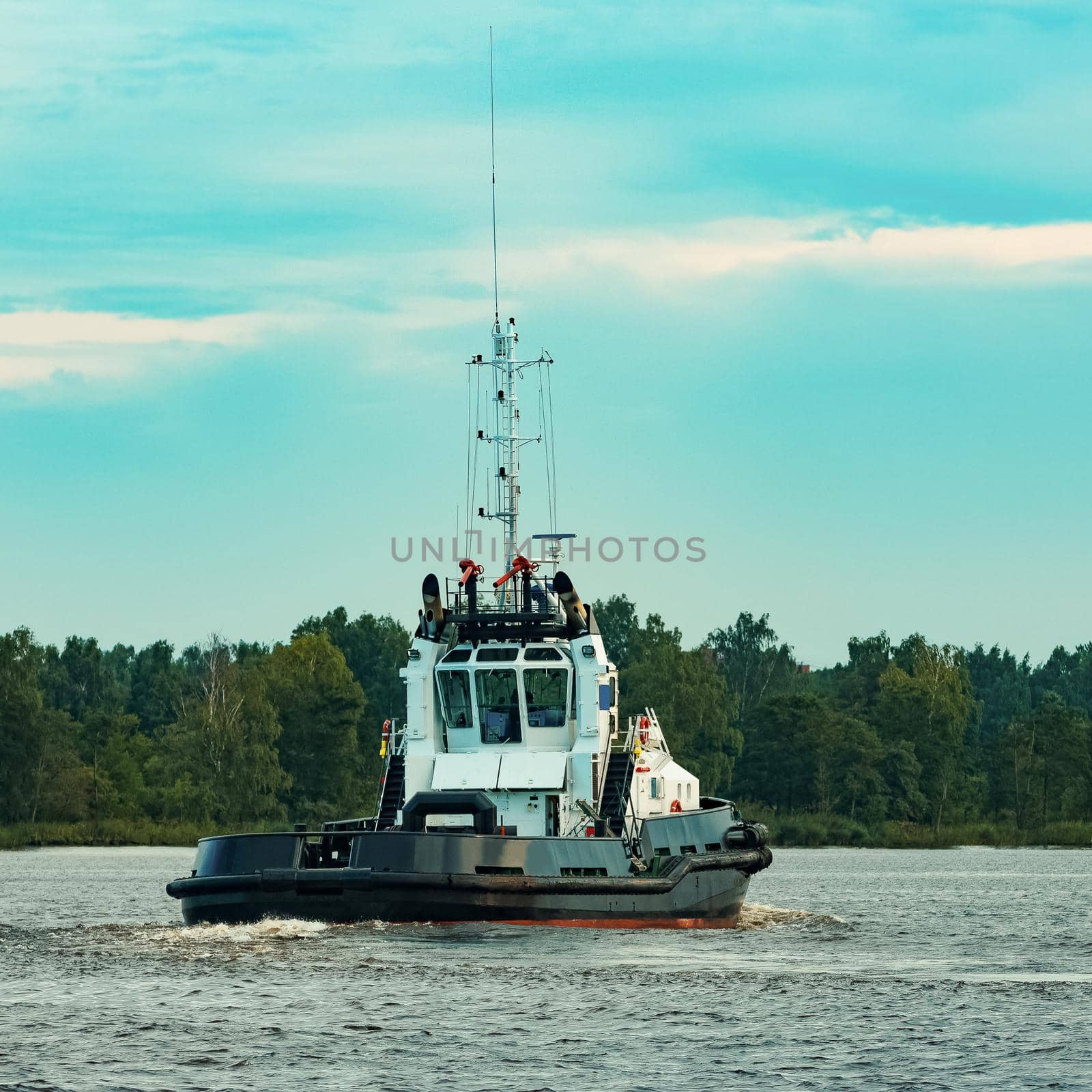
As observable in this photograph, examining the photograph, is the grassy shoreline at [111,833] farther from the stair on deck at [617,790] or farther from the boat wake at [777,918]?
the stair on deck at [617,790]

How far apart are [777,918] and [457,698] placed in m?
9.85

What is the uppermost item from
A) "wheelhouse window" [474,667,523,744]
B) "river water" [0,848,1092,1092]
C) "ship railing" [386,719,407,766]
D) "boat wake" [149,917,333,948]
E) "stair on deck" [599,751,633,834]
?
"wheelhouse window" [474,667,523,744]

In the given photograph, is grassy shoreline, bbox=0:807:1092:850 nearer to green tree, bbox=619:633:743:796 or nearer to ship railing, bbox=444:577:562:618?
green tree, bbox=619:633:743:796

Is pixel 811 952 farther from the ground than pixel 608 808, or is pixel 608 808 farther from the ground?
pixel 608 808

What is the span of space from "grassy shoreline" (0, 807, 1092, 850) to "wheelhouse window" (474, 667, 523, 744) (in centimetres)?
5763

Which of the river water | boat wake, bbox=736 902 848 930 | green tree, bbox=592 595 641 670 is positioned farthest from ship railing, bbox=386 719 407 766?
green tree, bbox=592 595 641 670

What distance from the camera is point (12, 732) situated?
316 ft

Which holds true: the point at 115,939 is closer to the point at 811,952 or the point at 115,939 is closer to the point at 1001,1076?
the point at 811,952

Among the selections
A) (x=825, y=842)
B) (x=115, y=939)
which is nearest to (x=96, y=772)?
(x=825, y=842)

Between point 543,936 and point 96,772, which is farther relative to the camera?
point 96,772

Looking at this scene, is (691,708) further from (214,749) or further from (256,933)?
(256,933)

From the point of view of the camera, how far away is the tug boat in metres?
29.1

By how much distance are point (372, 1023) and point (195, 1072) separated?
335 centimetres

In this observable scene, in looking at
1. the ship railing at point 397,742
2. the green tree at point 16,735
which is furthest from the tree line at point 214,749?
the ship railing at point 397,742
